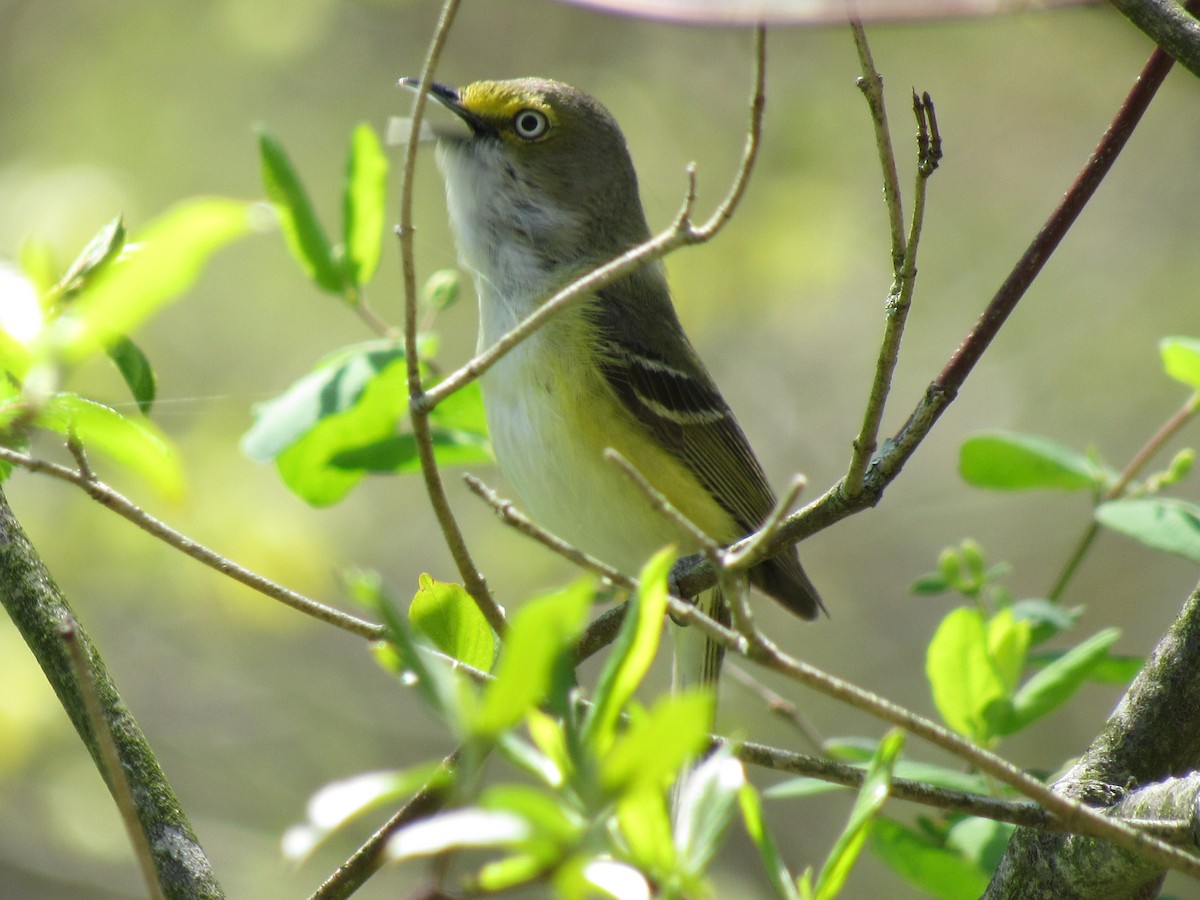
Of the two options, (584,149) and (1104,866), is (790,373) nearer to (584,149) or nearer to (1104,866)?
(584,149)

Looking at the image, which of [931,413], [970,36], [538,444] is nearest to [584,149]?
[538,444]

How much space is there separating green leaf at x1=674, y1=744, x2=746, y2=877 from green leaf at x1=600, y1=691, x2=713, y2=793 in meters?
0.12

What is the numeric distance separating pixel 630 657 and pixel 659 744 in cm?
17

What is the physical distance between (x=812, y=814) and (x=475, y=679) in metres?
6.88

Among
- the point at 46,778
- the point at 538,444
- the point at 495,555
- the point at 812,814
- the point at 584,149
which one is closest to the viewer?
the point at 538,444

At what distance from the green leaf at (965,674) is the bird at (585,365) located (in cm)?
127

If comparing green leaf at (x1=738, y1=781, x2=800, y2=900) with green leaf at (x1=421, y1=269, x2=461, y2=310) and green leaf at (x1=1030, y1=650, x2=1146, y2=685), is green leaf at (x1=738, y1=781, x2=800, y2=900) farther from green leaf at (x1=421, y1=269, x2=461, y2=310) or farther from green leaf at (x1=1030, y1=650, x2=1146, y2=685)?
green leaf at (x1=421, y1=269, x2=461, y2=310)

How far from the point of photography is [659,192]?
28.4 feet

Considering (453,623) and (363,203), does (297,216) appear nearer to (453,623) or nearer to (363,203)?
(363,203)

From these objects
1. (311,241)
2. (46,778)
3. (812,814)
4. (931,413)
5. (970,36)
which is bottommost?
(46,778)

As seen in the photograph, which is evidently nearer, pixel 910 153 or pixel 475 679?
pixel 475 679

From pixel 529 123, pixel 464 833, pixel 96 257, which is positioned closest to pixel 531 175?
pixel 529 123

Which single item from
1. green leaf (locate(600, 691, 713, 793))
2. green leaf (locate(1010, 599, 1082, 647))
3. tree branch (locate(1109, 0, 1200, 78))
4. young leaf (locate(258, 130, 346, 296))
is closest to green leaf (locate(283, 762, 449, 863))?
green leaf (locate(600, 691, 713, 793))

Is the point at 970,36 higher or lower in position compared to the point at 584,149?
higher
